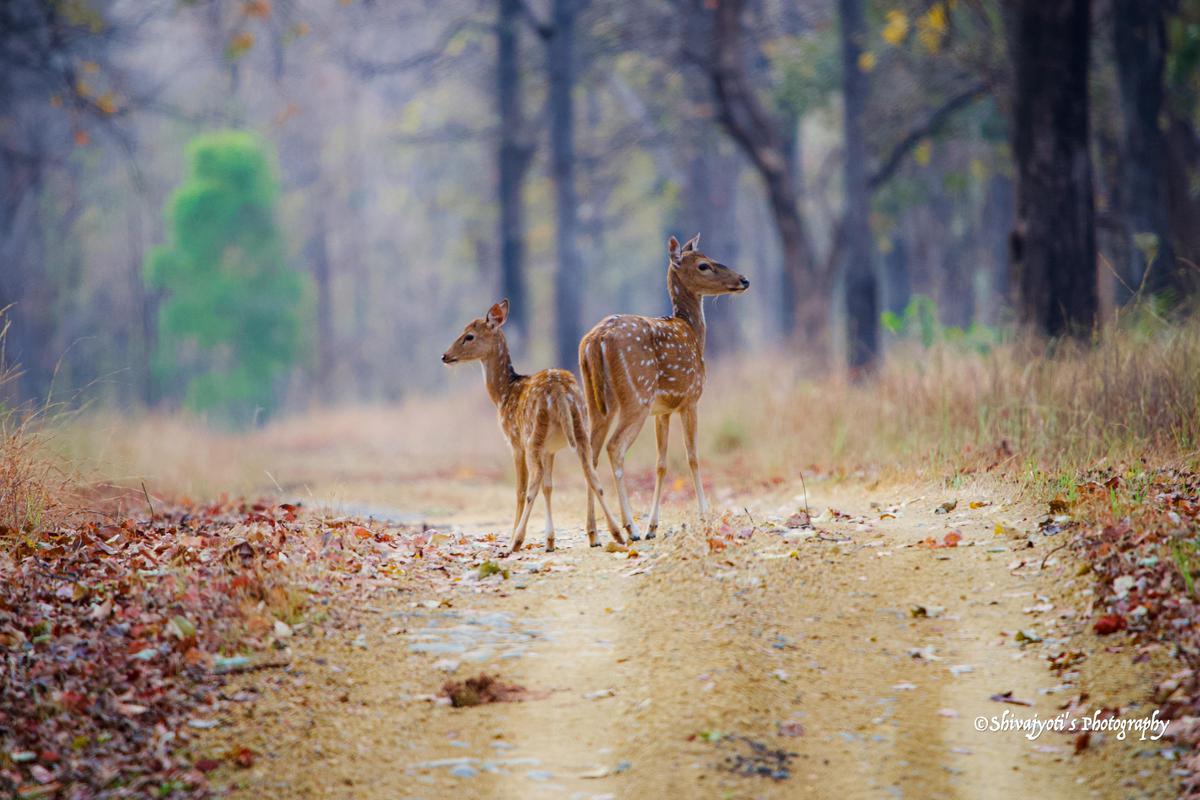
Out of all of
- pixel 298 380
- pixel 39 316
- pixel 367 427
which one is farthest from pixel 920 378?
pixel 298 380

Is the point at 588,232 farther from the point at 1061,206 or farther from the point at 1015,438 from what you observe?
the point at 1015,438

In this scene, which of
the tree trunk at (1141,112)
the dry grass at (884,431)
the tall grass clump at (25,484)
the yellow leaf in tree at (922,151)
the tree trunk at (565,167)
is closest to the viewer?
the tall grass clump at (25,484)

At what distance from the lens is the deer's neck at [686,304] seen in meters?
10.8

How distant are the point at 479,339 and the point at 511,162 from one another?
2132cm

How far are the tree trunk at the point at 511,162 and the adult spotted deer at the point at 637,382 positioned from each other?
18.9m

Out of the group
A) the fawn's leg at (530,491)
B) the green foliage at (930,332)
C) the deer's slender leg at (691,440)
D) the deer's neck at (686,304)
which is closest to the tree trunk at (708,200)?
the green foliage at (930,332)

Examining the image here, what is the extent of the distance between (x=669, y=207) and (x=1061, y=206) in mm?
26851

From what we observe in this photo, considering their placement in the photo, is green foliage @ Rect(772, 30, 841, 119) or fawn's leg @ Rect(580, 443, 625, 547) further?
green foliage @ Rect(772, 30, 841, 119)

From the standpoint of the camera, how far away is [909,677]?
6887 millimetres

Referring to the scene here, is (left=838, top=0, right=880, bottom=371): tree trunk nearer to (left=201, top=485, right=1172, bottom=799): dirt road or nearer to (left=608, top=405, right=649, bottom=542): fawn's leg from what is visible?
(left=608, top=405, right=649, bottom=542): fawn's leg

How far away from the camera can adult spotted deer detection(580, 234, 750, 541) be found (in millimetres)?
9469

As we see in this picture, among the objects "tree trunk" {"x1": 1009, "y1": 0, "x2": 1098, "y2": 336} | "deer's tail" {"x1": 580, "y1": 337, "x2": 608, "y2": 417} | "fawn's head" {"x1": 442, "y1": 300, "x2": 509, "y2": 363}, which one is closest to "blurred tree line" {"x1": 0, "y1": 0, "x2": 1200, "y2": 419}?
"tree trunk" {"x1": 1009, "y1": 0, "x2": 1098, "y2": 336}

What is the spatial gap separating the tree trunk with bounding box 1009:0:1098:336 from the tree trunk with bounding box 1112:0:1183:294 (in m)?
5.56

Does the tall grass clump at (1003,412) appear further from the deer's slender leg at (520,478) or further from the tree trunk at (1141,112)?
the tree trunk at (1141,112)
